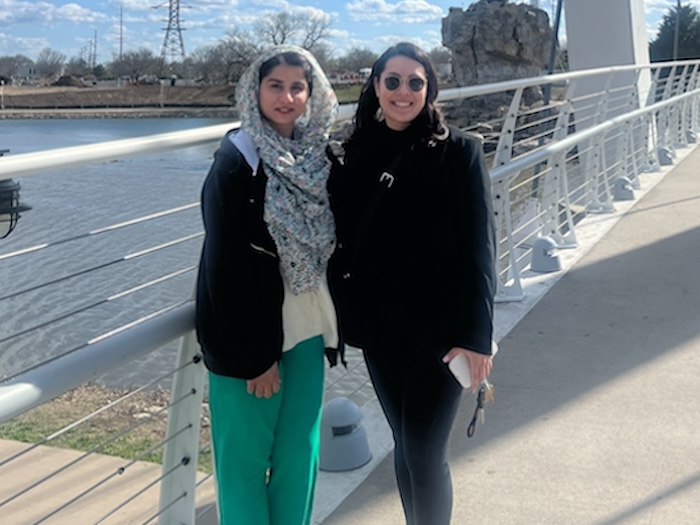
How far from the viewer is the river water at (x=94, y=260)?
553cm

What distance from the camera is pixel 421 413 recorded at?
2125 millimetres

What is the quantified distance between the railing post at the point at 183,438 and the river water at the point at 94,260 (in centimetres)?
25

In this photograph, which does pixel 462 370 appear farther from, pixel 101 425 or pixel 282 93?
pixel 101 425

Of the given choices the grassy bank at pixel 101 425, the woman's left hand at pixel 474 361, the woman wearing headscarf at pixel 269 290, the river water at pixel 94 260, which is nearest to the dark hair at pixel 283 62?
the woman wearing headscarf at pixel 269 290

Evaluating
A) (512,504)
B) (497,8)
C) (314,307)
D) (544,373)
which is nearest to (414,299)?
(314,307)

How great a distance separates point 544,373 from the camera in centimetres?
380

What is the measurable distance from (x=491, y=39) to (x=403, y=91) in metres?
56.4

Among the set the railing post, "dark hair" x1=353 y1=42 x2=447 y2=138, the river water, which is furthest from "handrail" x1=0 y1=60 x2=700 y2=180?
the railing post

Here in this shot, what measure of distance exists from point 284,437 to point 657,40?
4328 cm

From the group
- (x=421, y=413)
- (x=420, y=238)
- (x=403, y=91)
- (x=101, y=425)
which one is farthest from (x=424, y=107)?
(x=101, y=425)

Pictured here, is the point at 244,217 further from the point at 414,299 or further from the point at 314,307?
the point at 414,299

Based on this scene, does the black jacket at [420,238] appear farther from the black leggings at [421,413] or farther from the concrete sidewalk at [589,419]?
the concrete sidewalk at [589,419]

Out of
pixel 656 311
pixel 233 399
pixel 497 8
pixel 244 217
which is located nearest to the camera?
pixel 244 217

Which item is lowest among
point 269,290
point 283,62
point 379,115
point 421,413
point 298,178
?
point 421,413
